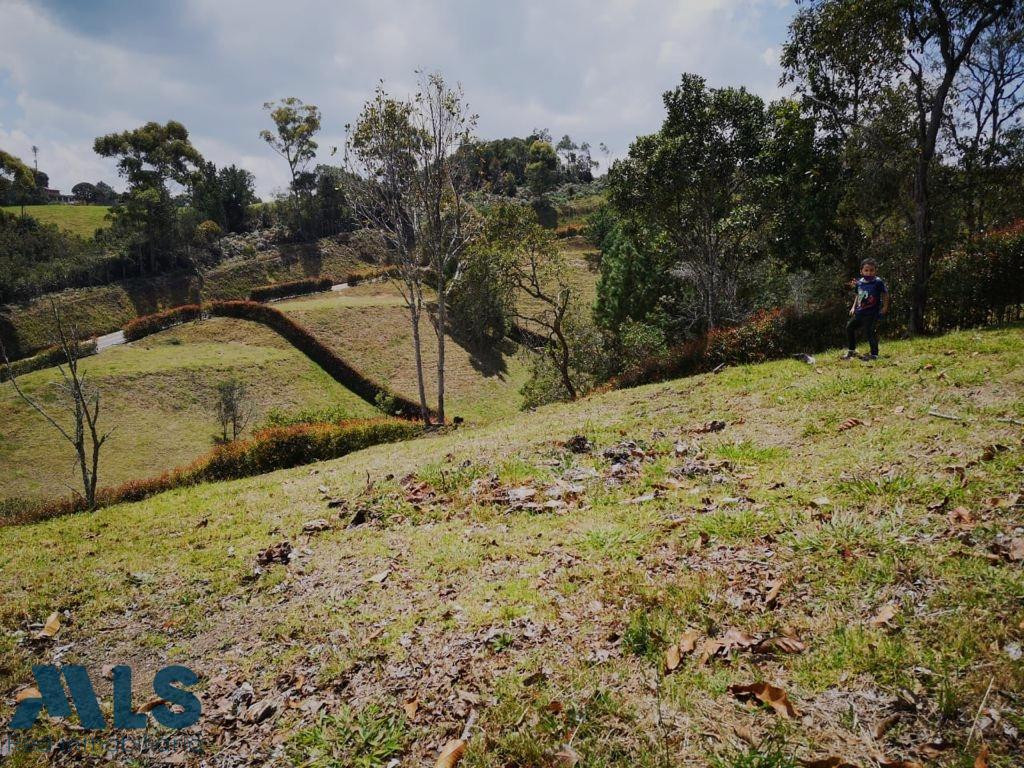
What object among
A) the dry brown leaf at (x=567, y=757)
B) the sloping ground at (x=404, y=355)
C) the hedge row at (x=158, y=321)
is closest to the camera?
the dry brown leaf at (x=567, y=757)

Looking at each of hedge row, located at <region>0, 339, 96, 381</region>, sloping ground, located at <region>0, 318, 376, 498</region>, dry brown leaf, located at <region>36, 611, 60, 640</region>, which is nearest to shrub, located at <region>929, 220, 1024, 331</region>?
dry brown leaf, located at <region>36, 611, 60, 640</region>

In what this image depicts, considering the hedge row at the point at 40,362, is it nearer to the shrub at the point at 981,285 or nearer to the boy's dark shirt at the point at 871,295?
the boy's dark shirt at the point at 871,295

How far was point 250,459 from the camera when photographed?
16.9m

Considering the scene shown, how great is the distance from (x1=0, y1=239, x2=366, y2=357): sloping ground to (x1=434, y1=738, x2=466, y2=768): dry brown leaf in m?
58.6

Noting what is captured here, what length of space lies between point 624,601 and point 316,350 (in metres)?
43.7

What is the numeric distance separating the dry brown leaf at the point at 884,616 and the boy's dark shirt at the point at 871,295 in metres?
10.0

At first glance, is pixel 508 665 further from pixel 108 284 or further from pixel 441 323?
pixel 108 284

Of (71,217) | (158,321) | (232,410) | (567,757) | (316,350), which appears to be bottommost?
(232,410)

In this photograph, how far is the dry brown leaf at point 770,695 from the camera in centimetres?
323

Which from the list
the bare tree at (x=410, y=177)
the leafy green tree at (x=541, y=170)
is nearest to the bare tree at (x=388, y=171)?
the bare tree at (x=410, y=177)

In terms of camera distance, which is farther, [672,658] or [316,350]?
[316,350]

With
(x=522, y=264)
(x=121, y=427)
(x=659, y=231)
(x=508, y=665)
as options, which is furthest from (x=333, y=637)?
(x=121, y=427)

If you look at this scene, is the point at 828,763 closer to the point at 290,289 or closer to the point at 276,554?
the point at 276,554

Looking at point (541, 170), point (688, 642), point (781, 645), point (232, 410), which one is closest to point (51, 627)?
point (688, 642)
